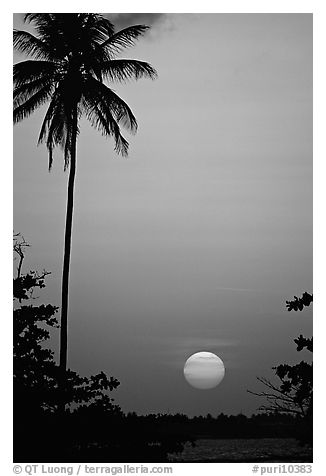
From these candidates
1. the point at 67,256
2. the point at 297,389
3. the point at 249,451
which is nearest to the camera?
the point at 297,389

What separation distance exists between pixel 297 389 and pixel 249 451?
328cm

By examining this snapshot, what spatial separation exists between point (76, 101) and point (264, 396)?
638 cm

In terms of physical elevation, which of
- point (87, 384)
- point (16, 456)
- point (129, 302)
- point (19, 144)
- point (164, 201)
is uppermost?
point (19, 144)

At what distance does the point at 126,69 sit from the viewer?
42.2 ft

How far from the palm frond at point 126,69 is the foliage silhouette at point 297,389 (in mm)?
5507

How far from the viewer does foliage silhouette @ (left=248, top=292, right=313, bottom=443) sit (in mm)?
8359

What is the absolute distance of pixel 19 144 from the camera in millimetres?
12648

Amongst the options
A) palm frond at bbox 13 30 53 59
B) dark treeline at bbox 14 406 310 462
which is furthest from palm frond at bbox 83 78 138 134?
dark treeline at bbox 14 406 310 462

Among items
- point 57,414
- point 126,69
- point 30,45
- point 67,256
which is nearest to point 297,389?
point 57,414

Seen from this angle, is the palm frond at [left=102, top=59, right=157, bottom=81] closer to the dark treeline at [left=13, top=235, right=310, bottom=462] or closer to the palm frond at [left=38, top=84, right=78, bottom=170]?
the palm frond at [left=38, top=84, right=78, bottom=170]

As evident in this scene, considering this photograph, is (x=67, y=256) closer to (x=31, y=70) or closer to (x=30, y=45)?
(x=31, y=70)

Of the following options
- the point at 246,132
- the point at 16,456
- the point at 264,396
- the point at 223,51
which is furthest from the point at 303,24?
the point at 16,456
